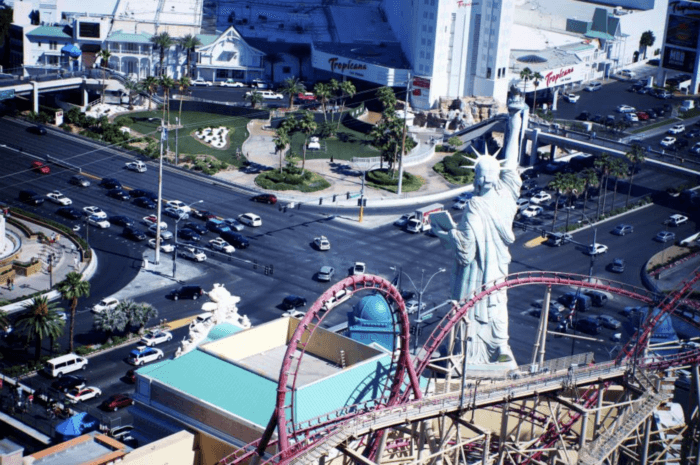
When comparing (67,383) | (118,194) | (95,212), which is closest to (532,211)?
(118,194)

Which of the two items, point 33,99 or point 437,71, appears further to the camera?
point 437,71

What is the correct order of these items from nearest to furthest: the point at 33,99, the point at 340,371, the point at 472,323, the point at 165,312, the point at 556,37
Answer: the point at 340,371
the point at 472,323
the point at 165,312
the point at 33,99
the point at 556,37

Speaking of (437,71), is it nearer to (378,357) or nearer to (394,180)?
(394,180)

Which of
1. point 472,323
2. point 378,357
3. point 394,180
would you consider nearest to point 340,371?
point 378,357

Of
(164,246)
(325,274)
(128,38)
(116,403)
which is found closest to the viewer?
(116,403)

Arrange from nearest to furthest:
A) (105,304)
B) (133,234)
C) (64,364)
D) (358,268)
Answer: (64,364), (105,304), (358,268), (133,234)

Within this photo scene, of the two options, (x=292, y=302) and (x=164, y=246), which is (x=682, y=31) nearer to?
(x=164, y=246)

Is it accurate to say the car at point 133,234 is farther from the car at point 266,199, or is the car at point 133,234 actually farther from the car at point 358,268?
the car at point 358,268

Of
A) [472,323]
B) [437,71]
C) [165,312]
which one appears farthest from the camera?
[437,71]
